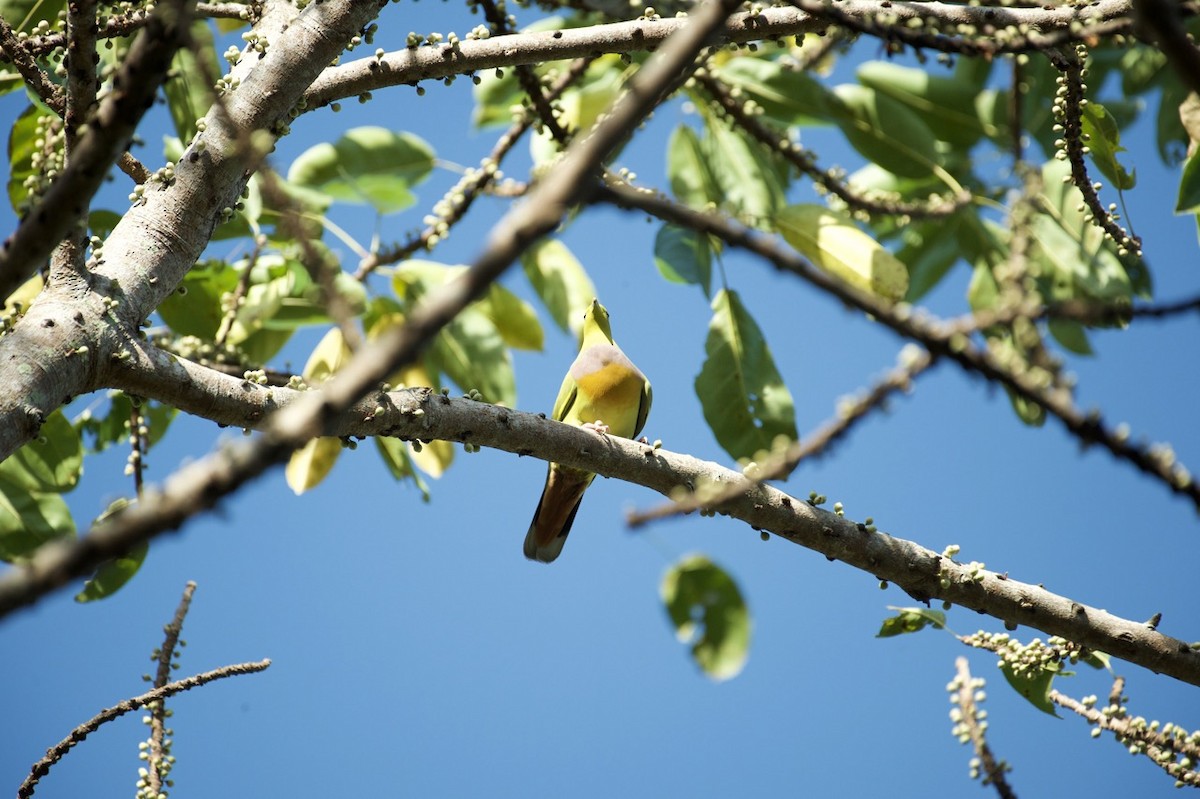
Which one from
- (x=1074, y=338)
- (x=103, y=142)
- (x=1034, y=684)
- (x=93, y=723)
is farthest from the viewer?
(x=1074, y=338)

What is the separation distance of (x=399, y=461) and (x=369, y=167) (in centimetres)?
127

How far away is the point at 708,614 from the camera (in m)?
3.46

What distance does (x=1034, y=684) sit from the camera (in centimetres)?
279

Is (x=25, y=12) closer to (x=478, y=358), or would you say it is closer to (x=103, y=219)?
(x=103, y=219)

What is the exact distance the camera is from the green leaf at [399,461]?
142 inches

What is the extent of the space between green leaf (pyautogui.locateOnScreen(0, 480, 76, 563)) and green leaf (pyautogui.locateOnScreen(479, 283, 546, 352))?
1700mm

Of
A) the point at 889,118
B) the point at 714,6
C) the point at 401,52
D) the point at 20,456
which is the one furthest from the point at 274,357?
the point at 714,6

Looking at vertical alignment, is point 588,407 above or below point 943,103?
below

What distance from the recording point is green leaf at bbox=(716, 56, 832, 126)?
13.4 ft

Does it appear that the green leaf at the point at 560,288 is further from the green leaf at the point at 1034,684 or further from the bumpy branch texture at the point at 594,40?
the green leaf at the point at 1034,684

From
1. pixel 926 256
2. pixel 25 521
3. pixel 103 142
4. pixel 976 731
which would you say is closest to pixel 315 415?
pixel 103 142

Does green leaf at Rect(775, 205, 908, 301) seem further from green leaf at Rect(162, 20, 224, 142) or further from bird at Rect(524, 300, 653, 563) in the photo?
A: green leaf at Rect(162, 20, 224, 142)

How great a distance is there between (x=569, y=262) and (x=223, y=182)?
85.0 inches

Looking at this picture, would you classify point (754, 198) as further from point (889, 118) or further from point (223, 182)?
point (223, 182)
